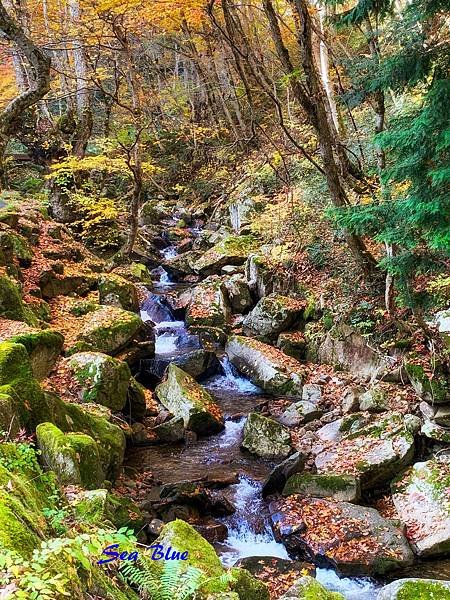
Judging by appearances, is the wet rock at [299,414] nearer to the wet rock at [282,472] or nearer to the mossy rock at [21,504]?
the wet rock at [282,472]

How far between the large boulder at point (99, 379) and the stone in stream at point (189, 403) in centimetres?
119

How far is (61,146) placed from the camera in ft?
55.4

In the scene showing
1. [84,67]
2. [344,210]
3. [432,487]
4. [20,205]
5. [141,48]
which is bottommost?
[432,487]

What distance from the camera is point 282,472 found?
26.1 feet

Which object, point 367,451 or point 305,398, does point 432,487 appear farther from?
point 305,398

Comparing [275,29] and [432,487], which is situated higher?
[275,29]

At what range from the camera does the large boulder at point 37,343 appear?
299 inches

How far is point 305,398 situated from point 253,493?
11.2ft

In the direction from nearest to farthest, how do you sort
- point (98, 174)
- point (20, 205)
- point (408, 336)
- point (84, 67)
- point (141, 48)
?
1. point (408, 336)
2. point (20, 205)
3. point (84, 67)
4. point (98, 174)
5. point (141, 48)

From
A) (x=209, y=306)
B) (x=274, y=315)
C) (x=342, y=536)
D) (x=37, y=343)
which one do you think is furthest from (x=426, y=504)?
(x=209, y=306)

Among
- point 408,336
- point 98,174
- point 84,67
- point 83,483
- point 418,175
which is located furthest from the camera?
point 98,174

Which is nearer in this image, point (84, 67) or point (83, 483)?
point (83, 483)

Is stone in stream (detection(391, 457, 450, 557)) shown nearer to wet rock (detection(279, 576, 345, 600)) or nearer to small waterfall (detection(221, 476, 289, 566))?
small waterfall (detection(221, 476, 289, 566))

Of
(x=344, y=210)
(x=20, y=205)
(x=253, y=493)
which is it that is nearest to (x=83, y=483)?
(x=253, y=493)
